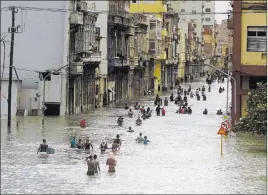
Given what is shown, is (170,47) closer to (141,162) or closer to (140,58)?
(140,58)

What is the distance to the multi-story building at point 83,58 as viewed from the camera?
6788 cm

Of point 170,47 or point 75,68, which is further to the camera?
point 170,47

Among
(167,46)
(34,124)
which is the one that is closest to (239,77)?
(34,124)

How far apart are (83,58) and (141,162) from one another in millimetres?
36303

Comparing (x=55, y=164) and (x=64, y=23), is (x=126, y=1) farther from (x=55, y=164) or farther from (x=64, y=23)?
(x=55, y=164)

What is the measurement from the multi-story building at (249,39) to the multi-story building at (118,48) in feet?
104

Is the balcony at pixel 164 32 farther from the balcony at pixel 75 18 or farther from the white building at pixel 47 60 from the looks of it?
the white building at pixel 47 60

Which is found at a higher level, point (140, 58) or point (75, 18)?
point (75, 18)

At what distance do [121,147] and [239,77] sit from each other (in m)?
15.2

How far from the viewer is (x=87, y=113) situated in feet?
232

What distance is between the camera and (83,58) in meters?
71.9

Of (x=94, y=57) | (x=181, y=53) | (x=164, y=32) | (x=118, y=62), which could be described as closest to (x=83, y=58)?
(x=94, y=57)

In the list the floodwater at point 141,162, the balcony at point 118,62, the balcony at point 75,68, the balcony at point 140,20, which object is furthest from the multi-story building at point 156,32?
the floodwater at point 141,162

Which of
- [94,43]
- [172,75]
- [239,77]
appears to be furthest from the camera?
[172,75]
